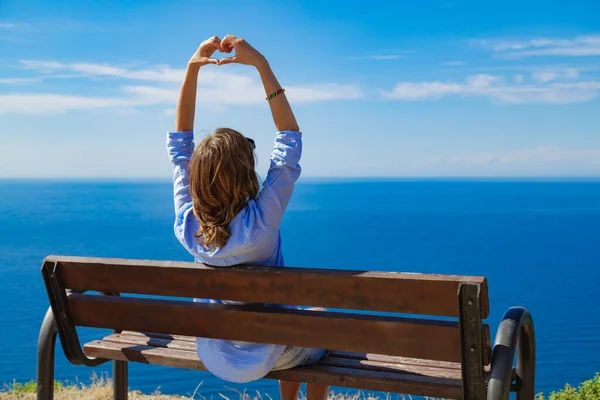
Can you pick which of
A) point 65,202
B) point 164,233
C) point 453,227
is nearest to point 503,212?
point 453,227

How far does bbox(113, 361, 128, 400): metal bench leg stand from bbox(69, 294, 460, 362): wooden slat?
31.3 inches

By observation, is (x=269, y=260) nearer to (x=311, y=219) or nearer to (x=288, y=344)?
(x=288, y=344)

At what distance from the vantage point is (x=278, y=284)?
2.57 metres

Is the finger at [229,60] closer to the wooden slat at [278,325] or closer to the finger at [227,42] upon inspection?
the finger at [227,42]

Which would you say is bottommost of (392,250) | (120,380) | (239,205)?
(120,380)

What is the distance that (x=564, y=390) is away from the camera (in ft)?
17.5

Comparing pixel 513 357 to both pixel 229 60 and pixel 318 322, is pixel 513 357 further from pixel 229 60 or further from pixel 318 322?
pixel 229 60

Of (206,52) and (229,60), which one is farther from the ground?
(206,52)

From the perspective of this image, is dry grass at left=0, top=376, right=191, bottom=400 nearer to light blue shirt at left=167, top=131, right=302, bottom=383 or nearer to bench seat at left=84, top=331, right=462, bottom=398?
bench seat at left=84, top=331, right=462, bottom=398

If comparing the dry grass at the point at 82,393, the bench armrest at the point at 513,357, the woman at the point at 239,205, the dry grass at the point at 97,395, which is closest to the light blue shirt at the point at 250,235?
the woman at the point at 239,205

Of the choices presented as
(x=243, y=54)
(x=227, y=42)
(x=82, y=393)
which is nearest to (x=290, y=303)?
(x=243, y=54)

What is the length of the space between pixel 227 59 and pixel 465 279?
51.4 inches

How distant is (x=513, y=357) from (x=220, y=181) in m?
1.20

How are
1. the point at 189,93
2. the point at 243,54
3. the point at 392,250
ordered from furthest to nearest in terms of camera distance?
the point at 392,250
the point at 189,93
the point at 243,54
